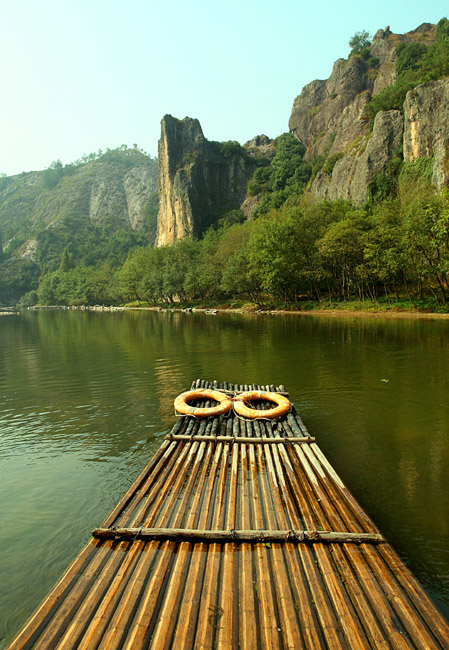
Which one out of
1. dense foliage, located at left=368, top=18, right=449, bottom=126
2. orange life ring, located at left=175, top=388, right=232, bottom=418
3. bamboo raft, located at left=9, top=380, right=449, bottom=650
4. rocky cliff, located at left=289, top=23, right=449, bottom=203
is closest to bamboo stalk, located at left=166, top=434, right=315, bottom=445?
orange life ring, located at left=175, top=388, right=232, bottom=418

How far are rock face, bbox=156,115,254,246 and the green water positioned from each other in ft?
351

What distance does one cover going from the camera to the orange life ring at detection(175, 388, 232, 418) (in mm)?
10766

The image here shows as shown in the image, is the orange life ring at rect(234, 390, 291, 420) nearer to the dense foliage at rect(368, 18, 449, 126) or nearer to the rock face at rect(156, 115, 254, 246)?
the dense foliage at rect(368, 18, 449, 126)

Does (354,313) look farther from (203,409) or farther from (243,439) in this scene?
(243,439)

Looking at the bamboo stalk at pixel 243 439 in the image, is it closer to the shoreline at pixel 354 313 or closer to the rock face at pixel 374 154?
the shoreline at pixel 354 313

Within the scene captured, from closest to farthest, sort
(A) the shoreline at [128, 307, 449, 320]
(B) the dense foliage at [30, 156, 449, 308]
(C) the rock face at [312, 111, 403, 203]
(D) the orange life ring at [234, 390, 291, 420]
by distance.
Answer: (D) the orange life ring at [234, 390, 291, 420] < (A) the shoreline at [128, 307, 449, 320] < (B) the dense foliage at [30, 156, 449, 308] < (C) the rock face at [312, 111, 403, 203]

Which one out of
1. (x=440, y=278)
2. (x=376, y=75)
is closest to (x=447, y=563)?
(x=440, y=278)

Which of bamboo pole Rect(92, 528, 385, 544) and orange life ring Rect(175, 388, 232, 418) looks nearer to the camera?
bamboo pole Rect(92, 528, 385, 544)

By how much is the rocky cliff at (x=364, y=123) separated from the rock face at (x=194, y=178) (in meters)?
26.8

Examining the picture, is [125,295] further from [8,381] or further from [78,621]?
[78,621]

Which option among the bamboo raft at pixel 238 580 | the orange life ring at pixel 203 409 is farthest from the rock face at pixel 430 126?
the bamboo raft at pixel 238 580

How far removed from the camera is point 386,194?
2694 inches

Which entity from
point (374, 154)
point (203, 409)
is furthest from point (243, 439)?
point (374, 154)

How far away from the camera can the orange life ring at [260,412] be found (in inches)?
416
